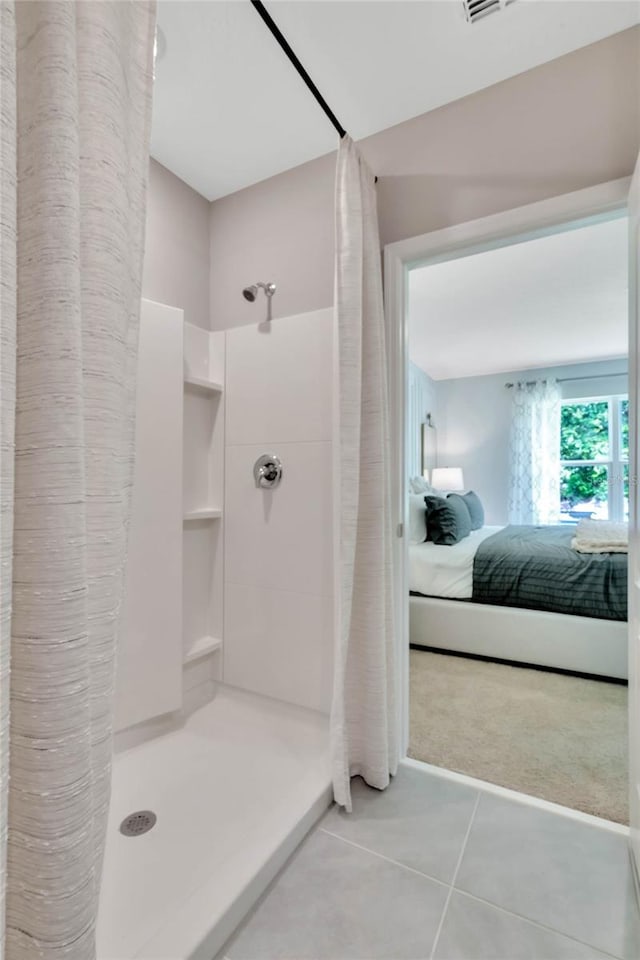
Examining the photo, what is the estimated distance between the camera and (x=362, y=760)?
1551mm

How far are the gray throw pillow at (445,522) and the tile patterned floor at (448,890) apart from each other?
2.04 metres

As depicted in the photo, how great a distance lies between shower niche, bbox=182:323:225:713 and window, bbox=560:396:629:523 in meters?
4.79

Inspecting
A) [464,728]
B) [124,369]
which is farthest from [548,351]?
[124,369]

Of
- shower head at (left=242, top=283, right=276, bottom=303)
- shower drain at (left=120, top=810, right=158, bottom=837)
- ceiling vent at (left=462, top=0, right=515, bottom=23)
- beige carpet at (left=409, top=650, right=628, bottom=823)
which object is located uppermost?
ceiling vent at (left=462, top=0, right=515, bottom=23)

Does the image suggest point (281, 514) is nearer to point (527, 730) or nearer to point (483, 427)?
point (527, 730)

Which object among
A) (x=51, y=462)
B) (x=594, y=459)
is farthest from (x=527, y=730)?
(x=594, y=459)

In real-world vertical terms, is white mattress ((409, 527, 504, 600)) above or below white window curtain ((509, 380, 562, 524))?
below

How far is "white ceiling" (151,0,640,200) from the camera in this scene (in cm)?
129

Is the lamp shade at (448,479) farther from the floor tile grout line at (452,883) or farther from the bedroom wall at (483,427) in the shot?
the floor tile grout line at (452,883)

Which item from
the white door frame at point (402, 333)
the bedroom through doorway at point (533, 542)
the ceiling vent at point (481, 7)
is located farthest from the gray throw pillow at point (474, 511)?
the ceiling vent at point (481, 7)

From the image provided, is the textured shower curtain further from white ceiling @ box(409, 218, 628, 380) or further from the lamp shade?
the lamp shade

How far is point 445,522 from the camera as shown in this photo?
3441 millimetres

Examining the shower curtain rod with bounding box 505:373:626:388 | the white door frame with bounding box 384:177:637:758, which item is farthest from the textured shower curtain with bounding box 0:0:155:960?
the shower curtain rod with bounding box 505:373:626:388

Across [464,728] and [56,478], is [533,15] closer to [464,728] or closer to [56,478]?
[56,478]
